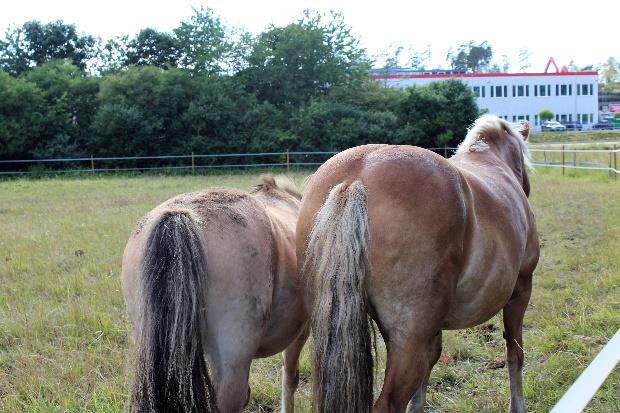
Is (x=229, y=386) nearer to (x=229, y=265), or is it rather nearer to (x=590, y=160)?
(x=229, y=265)

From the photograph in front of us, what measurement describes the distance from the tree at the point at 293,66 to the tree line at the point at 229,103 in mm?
58

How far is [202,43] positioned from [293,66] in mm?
5337

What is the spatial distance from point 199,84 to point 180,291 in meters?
29.8

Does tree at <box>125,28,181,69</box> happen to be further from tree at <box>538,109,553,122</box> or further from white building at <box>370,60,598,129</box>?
tree at <box>538,109,553,122</box>

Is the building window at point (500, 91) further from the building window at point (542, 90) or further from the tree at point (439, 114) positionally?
the tree at point (439, 114)

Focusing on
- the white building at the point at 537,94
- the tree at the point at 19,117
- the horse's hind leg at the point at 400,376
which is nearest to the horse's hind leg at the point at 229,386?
the horse's hind leg at the point at 400,376

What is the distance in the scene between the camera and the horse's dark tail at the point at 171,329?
2.28m

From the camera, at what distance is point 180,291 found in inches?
90.9

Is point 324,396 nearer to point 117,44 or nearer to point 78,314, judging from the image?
point 78,314

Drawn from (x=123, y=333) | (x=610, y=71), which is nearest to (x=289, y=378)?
(x=123, y=333)

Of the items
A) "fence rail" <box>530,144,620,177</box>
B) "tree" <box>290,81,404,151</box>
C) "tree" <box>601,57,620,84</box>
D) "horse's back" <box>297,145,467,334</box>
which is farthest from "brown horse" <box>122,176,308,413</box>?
"tree" <box>601,57,620,84</box>

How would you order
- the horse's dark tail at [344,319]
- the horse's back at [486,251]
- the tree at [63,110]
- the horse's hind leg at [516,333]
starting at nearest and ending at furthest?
the horse's dark tail at [344,319], the horse's back at [486,251], the horse's hind leg at [516,333], the tree at [63,110]

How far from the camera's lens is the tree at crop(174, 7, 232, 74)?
106 ft

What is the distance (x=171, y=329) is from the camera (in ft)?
7.50
